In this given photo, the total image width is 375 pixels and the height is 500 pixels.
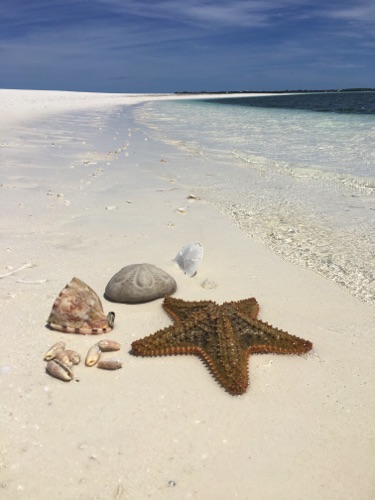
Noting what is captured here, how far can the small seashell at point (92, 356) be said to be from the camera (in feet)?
11.1

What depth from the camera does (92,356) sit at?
11.1 ft

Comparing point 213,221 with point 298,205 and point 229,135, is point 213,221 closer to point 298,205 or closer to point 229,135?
point 298,205

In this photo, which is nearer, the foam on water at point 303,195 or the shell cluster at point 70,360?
the shell cluster at point 70,360

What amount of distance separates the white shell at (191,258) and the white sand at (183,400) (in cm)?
13

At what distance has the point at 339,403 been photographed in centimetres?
307

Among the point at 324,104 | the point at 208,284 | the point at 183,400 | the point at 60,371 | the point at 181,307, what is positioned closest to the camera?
the point at 183,400

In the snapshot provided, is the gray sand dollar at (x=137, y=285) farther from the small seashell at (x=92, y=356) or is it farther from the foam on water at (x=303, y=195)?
the foam on water at (x=303, y=195)

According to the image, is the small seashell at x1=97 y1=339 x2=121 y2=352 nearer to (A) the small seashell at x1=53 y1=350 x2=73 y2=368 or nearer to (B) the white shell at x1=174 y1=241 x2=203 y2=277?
(A) the small seashell at x1=53 y1=350 x2=73 y2=368

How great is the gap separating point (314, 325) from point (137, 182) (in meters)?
6.24

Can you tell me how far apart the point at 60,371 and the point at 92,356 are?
0.27 m

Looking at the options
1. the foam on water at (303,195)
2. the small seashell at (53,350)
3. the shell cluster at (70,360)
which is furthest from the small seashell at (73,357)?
the foam on water at (303,195)

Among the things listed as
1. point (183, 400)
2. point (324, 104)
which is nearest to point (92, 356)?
point (183, 400)

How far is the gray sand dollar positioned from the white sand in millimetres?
117

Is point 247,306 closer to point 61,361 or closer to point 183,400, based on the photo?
point 183,400
